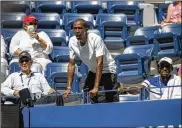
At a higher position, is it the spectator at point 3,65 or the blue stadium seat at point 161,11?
the blue stadium seat at point 161,11

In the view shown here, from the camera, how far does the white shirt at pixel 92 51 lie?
725 centimetres

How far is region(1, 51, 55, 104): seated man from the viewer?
295 inches

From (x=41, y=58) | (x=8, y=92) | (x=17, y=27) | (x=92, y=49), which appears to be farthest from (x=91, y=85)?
(x=17, y=27)

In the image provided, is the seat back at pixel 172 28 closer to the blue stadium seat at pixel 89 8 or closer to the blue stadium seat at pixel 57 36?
the blue stadium seat at pixel 57 36

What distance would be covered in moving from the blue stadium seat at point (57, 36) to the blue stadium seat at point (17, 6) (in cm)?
115

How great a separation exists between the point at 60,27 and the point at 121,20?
2.93 ft

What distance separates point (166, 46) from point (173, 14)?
0.86m

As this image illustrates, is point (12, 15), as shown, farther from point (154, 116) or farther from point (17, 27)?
point (154, 116)

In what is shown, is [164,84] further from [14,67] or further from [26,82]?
[14,67]

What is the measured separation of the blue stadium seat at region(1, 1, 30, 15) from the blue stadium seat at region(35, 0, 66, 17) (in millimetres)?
176

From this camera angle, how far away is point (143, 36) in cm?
989

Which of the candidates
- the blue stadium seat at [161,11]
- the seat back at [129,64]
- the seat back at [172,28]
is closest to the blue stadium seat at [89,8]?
the blue stadium seat at [161,11]

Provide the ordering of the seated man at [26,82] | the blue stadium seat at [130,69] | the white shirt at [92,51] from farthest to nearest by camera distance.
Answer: the blue stadium seat at [130,69] → the seated man at [26,82] → the white shirt at [92,51]

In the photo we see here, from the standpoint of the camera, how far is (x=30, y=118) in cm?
700
